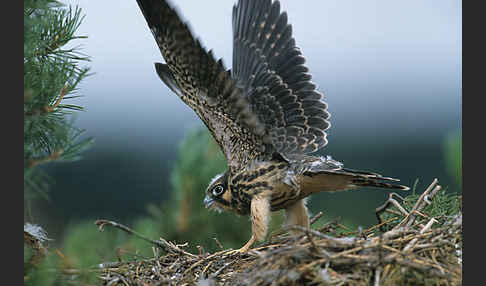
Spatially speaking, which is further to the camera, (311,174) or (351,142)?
(351,142)

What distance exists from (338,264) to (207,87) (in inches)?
41.4

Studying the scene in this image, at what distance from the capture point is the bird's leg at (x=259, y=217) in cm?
251

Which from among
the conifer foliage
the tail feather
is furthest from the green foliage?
the conifer foliage

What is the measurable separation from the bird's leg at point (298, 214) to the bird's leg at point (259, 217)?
0.76ft

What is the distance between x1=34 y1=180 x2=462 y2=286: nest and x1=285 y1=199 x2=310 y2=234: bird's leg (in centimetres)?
64

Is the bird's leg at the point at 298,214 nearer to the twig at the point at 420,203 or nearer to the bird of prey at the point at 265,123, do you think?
the bird of prey at the point at 265,123

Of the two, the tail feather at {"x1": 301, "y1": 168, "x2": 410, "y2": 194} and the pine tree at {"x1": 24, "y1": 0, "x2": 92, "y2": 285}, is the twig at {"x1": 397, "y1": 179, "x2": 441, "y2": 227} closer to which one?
the tail feather at {"x1": 301, "y1": 168, "x2": 410, "y2": 194}

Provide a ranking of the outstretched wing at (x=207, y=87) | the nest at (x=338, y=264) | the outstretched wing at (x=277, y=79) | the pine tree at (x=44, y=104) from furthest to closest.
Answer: the outstretched wing at (x=277, y=79) < the outstretched wing at (x=207, y=87) < the nest at (x=338, y=264) < the pine tree at (x=44, y=104)

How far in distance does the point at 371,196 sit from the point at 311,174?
3.27 meters

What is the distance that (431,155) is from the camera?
20.0 feet

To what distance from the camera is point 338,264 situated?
1643 mm

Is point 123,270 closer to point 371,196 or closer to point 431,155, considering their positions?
point 371,196

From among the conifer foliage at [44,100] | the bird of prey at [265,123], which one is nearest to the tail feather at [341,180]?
the bird of prey at [265,123]

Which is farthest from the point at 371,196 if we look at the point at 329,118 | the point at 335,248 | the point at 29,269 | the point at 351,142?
the point at 29,269
